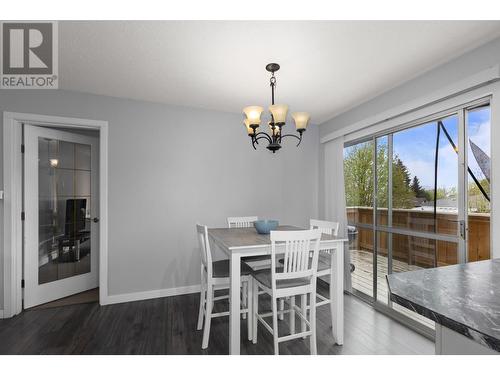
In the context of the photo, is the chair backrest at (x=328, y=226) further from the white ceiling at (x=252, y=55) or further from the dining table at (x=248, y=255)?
the white ceiling at (x=252, y=55)

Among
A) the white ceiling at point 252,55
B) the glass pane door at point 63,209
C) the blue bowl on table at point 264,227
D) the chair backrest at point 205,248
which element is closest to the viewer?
the white ceiling at point 252,55

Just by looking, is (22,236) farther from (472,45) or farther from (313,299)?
(472,45)

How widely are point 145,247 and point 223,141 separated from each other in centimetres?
167

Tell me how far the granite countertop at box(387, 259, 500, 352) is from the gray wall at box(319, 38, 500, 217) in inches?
64.4

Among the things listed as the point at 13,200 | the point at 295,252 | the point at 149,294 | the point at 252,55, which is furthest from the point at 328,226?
the point at 13,200

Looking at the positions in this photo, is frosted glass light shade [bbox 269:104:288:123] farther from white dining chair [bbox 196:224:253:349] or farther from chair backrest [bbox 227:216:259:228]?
chair backrest [bbox 227:216:259:228]

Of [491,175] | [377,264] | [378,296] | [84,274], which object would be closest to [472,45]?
[491,175]

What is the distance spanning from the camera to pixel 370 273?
317 cm

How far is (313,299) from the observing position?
1952 millimetres

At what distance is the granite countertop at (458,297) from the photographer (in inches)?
23.2

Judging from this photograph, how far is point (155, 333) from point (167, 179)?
1.69 m

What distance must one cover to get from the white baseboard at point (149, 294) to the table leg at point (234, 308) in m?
1.49

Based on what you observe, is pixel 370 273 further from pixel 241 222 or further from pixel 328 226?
pixel 241 222

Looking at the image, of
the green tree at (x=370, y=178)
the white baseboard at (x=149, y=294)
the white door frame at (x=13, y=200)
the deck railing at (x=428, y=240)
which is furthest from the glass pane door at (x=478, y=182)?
the white door frame at (x=13, y=200)
